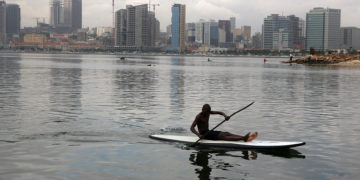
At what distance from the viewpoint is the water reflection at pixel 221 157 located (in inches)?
567

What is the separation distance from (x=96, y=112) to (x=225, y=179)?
555 inches

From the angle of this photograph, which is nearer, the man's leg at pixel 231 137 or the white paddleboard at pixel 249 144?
the white paddleboard at pixel 249 144

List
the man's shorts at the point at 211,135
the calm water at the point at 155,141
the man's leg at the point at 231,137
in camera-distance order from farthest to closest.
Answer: the man's shorts at the point at 211,135 < the man's leg at the point at 231,137 < the calm water at the point at 155,141

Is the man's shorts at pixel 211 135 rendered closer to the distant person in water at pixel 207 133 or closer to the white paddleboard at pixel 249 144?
the distant person in water at pixel 207 133

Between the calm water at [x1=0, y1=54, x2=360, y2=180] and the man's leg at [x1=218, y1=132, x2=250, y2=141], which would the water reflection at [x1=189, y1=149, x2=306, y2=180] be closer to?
the calm water at [x1=0, y1=54, x2=360, y2=180]

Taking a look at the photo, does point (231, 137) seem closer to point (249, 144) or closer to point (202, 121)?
point (249, 144)

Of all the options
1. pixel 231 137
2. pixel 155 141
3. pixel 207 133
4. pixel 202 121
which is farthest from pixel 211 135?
pixel 155 141

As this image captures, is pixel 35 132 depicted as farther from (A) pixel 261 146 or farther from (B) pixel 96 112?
(A) pixel 261 146

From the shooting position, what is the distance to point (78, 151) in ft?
54.0

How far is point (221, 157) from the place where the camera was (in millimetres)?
15891

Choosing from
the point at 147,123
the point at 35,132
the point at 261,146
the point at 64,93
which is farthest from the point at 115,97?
the point at 261,146

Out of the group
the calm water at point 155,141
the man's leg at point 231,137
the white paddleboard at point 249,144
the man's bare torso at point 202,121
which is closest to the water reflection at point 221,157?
the calm water at point 155,141

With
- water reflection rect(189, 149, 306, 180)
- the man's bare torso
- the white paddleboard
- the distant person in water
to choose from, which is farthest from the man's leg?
the man's bare torso

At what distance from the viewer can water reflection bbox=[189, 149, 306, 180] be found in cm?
1441
